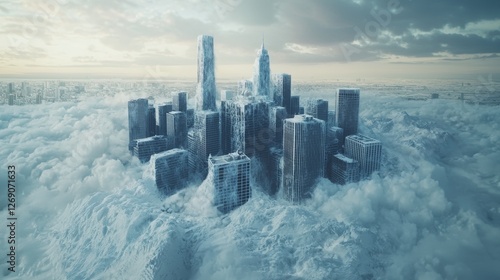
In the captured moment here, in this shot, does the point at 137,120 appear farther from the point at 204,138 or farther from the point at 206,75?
the point at 206,75

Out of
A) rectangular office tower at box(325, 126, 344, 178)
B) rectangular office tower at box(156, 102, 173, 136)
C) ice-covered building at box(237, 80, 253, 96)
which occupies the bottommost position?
rectangular office tower at box(325, 126, 344, 178)

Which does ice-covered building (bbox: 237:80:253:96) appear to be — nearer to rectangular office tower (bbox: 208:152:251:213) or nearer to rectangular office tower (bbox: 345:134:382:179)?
rectangular office tower (bbox: 208:152:251:213)

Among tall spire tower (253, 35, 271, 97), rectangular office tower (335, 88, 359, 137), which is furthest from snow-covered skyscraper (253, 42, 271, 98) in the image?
rectangular office tower (335, 88, 359, 137)

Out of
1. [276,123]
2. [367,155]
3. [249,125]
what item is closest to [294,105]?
[276,123]

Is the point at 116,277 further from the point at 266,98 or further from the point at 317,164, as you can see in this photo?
the point at 266,98

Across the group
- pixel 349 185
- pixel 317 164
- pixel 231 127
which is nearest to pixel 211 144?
pixel 231 127

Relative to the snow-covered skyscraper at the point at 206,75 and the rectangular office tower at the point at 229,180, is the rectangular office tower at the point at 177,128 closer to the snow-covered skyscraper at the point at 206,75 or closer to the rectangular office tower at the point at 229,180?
the snow-covered skyscraper at the point at 206,75
